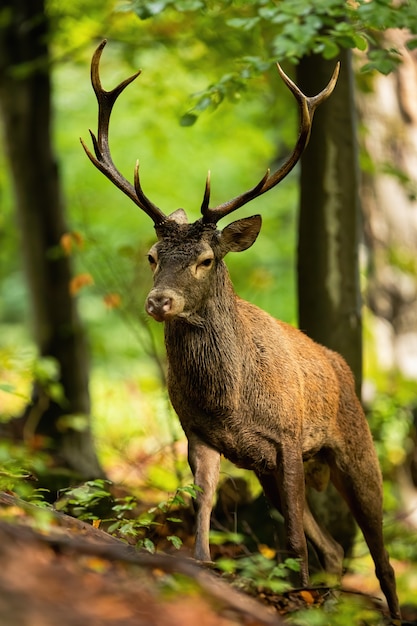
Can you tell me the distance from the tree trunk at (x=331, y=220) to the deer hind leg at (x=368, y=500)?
97 centimetres

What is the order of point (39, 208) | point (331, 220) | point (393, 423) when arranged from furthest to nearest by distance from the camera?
point (393, 423) → point (39, 208) → point (331, 220)

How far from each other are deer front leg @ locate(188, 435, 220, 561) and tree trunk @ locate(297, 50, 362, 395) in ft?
6.99

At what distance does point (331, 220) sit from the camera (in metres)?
7.38

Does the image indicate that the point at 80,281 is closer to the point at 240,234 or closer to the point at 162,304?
the point at 240,234

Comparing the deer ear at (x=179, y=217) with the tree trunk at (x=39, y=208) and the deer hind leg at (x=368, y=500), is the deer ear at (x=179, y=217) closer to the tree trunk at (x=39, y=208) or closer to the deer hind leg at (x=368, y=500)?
the deer hind leg at (x=368, y=500)

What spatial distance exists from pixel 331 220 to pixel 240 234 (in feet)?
5.85

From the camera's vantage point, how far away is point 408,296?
1190 cm

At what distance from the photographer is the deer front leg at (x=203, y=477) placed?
5.36 m

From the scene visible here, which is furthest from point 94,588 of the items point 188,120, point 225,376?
point 188,120

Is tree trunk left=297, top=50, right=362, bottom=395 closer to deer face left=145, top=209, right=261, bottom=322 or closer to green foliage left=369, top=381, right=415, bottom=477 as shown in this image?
green foliage left=369, top=381, right=415, bottom=477

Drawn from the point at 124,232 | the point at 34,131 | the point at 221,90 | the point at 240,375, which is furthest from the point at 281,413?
the point at 124,232

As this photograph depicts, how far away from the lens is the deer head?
5.25 meters

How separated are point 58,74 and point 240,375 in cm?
1143

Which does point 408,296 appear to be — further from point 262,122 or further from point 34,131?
point 34,131
